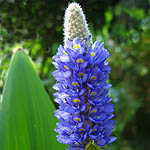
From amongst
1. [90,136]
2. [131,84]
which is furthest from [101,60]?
[131,84]

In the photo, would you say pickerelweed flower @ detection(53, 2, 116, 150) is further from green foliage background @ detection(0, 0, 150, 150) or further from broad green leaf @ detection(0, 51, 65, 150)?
green foliage background @ detection(0, 0, 150, 150)

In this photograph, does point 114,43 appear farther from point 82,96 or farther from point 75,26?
point 82,96

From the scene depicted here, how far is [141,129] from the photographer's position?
437cm

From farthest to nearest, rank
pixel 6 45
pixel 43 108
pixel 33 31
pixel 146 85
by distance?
pixel 146 85, pixel 33 31, pixel 6 45, pixel 43 108

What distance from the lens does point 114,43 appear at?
4.40 meters

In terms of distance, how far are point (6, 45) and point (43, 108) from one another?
169 cm

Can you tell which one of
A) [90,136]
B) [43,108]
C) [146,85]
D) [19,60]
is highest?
[146,85]

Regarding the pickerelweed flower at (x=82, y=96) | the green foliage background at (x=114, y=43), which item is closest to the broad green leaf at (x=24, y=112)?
the pickerelweed flower at (x=82, y=96)

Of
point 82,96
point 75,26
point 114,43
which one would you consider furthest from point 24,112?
point 114,43

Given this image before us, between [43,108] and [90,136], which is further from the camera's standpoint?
[43,108]

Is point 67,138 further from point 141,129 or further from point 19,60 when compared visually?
point 141,129

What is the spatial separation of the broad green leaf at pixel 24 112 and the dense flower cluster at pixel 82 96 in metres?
0.33

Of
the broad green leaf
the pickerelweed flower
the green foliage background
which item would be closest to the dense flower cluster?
the pickerelweed flower

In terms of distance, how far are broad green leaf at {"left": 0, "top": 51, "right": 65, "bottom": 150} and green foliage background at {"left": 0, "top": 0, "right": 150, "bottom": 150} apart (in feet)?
4.02
